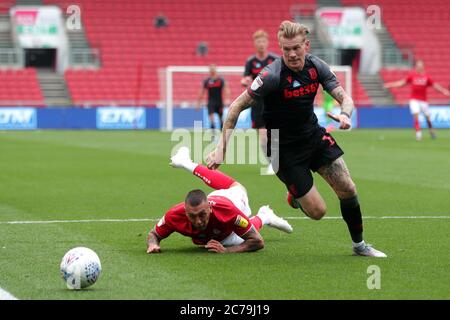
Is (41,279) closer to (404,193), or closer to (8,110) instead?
(404,193)

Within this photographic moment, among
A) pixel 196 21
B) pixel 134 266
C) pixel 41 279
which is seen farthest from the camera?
pixel 196 21

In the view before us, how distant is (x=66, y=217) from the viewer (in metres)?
12.2

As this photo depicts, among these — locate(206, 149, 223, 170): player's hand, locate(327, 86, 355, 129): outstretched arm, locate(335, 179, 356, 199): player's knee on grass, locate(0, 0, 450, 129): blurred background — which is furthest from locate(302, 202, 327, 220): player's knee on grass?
locate(0, 0, 450, 129): blurred background

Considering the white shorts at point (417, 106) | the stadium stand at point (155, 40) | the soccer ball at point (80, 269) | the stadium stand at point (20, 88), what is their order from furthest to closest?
the stadium stand at point (155, 40)
the stadium stand at point (20, 88)
the white shorts at point (417, 106)
the soccer ball at point (80, 269)

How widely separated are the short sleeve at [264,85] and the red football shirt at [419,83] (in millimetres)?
24254

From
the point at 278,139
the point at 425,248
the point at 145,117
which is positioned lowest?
the point at 145,117

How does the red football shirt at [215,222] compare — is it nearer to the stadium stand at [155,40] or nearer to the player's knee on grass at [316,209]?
the player's knee on grass at [316,209]

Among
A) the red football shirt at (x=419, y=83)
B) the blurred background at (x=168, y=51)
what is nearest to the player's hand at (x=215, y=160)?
the red football shirt at (x=419, y=83)

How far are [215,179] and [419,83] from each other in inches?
933

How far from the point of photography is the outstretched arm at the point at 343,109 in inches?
331

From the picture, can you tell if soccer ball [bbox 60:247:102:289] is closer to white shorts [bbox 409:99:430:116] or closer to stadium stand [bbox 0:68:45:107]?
white shorts [bbox 409:99:430:116]

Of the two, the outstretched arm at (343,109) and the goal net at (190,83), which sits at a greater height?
the outstretched arm at (343,109)

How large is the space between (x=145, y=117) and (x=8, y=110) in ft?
18.0
